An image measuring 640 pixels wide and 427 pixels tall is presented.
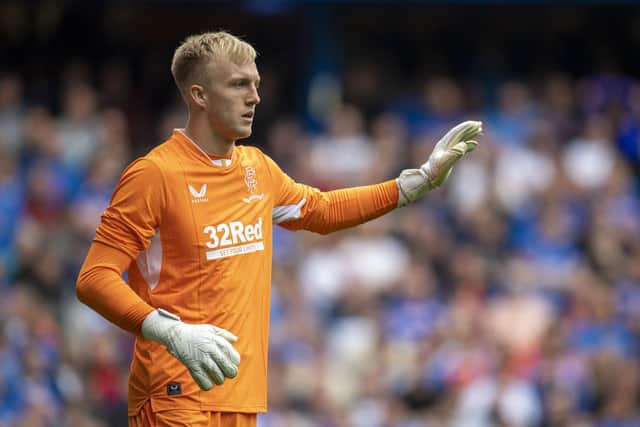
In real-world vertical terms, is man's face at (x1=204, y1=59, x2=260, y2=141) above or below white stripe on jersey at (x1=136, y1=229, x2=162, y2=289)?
above

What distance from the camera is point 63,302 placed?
11.0 m

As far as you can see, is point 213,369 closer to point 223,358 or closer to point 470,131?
point 223,358

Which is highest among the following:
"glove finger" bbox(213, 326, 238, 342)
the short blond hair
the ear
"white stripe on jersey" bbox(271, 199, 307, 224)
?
the short blond hair

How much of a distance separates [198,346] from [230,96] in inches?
44.2

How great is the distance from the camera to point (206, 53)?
17.0ft

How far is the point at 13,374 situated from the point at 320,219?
4.79m

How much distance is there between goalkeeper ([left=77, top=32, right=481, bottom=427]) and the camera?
191 inches

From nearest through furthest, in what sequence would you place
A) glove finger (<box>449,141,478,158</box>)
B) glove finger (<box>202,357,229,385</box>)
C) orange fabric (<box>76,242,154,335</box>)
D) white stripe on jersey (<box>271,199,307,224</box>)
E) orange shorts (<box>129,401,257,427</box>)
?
glove finger (<box>202,357,229,385</box>) → orange fabric (<box>76,242,154,335</box>) → orange shorts (<box>129,401,257,427</box>) → glove finger (<box>449,141,478,158</box>) → white stripe on jersey (<box>271,199,307,224</box>)

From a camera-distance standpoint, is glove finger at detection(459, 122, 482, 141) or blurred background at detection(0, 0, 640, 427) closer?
glove finger at detection(459, 122, 482, 141)

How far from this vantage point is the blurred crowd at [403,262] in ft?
33.6

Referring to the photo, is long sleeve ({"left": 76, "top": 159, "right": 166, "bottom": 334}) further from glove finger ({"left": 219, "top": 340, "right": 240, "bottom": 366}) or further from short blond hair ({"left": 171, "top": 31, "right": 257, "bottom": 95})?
short blond hair ({"left": 171, "top": 31, "right": 257, "bottom": 95})

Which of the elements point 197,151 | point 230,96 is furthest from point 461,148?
point 197,151

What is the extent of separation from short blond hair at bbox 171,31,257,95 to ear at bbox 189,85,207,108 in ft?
0.10

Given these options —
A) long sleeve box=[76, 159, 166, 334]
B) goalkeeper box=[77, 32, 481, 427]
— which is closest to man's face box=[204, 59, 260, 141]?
goalkeeper box=[77, 32, 481, 427]
